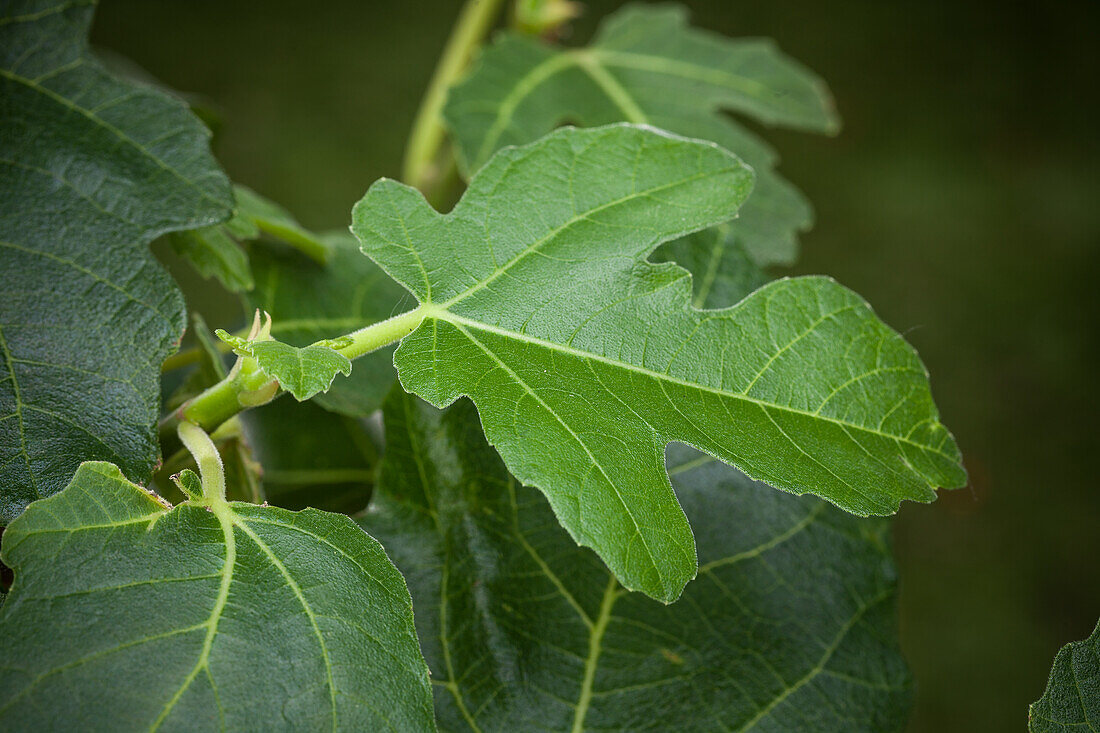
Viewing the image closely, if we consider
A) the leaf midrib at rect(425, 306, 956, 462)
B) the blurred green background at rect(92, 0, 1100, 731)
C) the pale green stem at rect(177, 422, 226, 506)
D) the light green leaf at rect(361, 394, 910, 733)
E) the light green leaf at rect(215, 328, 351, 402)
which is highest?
the leaf midrib at rect(425, 306, 956, 462)

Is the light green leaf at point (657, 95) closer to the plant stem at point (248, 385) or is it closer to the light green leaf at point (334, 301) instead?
the light green leaf at point (334, 301)

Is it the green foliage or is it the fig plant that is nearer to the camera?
the fig plant

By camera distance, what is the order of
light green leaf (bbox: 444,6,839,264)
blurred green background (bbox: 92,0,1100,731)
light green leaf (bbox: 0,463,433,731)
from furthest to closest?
blurred green background (bbox: 92,0,1100,731) → light green leaf (bbox: 444,6,839,264) → light green leaf (bbox: 0,463,433,731)

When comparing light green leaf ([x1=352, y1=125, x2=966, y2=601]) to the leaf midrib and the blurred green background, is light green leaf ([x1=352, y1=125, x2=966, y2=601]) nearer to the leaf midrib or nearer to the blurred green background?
the leaf midrib

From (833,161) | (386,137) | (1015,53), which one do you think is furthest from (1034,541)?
(386,137)

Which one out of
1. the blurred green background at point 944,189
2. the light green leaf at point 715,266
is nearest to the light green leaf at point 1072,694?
the light green leaf at point 715,266

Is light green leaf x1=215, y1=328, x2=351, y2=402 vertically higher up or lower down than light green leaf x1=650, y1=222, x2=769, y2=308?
lower down

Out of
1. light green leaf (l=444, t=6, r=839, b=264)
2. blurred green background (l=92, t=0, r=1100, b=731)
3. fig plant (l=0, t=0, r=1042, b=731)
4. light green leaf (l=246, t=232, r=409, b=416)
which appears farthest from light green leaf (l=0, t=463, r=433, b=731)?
blurred green background (l=92, t=0, r=1100, b=731)

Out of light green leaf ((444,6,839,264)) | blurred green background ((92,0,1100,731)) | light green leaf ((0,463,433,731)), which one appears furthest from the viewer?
blurred green background ((92,0,1100,731))
